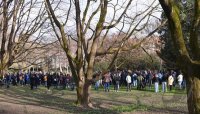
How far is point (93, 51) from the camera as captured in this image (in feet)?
68.6

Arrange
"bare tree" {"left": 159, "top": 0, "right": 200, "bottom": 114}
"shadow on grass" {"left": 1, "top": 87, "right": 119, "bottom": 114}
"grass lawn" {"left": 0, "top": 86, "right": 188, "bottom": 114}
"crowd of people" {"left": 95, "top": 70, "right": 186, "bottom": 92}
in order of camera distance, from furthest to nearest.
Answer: "crowd of people" {"left": 95, "top": 70, "right": 186, "bottom": 92} < "shadow on grass" {"left": 1, "top": 87, "right": 119, "bottom": 114} < "grass lawn" {"left": 0, "top": 86, "right": 188, "bottom": 114} < "bare tree" {"left": 159, "top": 0, "right": 200, "bottom": 114}

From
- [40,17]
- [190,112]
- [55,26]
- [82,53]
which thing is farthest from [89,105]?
[190,112]

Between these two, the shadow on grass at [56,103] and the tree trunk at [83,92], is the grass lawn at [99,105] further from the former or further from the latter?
the tree trunk at [83,92]

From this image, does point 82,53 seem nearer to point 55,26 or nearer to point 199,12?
point 55,26

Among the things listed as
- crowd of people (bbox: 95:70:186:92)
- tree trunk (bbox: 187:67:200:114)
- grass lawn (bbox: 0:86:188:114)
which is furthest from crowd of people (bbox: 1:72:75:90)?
tree trunk (bbox: 187:67:200:114)

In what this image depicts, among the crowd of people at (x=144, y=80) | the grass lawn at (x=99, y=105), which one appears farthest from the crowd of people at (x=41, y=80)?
the grass lawn at (x=99, y=105)

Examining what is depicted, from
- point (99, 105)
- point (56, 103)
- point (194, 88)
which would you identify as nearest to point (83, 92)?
point (99, 105)

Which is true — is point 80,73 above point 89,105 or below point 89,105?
above

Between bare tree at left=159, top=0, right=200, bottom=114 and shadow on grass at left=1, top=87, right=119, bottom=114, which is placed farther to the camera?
shadow on grass at left=1, top=87, right=119, bottom=114

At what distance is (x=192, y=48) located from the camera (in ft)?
32.5

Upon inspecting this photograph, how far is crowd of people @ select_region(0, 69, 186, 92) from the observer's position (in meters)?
34.7

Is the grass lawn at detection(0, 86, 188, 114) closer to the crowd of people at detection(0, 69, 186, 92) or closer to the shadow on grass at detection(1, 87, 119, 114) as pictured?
the shadow on grass at detection(1, 87, 119, 114)

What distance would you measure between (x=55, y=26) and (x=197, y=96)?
13573mm

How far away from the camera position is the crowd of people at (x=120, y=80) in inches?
1364
